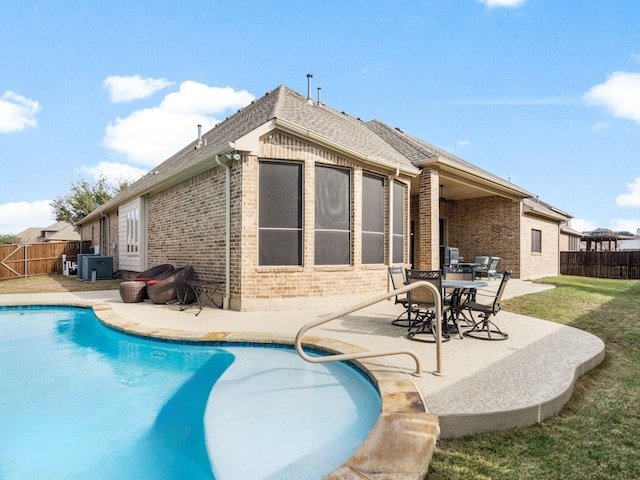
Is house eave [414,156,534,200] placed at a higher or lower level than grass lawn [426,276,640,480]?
higher

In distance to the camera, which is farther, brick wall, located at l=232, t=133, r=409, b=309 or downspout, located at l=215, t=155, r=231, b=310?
downspout, located at l=215, t=155, r=231, b=310

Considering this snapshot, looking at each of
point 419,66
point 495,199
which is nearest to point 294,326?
point 419,66

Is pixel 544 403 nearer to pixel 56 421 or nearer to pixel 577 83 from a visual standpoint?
pixel 56 421

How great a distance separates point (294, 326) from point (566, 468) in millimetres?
4482

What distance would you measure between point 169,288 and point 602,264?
24570 mm

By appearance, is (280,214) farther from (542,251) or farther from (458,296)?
(542,251)

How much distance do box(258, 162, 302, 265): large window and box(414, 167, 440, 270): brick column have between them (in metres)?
4.74

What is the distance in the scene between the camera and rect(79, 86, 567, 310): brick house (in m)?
7.70

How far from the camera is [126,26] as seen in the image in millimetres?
→ 9672

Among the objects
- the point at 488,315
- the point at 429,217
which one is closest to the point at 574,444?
the point at 488,315

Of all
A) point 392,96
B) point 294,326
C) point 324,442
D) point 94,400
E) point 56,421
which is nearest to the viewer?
point 324,442

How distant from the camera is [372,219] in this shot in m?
9.30

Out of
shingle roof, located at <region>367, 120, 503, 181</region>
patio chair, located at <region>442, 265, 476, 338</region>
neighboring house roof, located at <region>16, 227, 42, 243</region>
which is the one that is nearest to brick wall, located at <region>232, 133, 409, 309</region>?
patio chair, located at <region>442, 265, 476, 338</region>

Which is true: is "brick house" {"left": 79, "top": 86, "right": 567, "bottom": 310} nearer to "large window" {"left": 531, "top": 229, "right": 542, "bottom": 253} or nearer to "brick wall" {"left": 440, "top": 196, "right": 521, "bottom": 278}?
"brick wall" {"left": 440, "top": 196, "right": 521, "bottom": 278}
